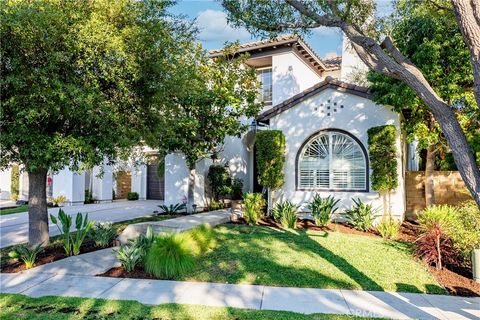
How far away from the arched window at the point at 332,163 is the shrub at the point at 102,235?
7.41 meters

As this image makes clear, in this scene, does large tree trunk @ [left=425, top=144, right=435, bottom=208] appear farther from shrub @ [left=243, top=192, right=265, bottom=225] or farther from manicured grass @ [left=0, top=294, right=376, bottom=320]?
manicured grass @ [left=0, top=294, right=376, bottom=320]

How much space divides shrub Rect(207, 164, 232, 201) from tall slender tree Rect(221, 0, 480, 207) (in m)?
8.13

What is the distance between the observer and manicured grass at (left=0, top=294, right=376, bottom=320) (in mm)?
4492

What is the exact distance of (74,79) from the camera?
21.2ft

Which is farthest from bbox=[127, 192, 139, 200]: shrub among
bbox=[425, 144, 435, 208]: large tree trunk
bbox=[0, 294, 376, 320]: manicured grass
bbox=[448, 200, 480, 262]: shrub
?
bbox=[448, 200, 480, 262]: shrub

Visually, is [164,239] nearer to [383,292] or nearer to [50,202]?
[383,292]

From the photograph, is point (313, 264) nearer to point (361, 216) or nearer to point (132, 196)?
point (361, 216)

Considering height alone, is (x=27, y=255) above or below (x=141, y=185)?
below

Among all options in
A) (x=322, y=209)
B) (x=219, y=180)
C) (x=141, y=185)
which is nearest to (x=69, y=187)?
(x=141, y=185)

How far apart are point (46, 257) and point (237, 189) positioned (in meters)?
9.09

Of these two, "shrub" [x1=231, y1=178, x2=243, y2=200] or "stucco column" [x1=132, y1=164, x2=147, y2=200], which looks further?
"stucco column" [x1=132, y1=164, x2=147, y2=200]

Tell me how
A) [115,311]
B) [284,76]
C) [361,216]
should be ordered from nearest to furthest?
[115,311] < [361,216] < [284,76]

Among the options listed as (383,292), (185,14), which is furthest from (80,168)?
(383,292)

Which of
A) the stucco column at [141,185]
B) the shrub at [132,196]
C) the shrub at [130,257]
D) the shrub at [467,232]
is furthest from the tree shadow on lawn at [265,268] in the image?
the stucco column at [141,185]
